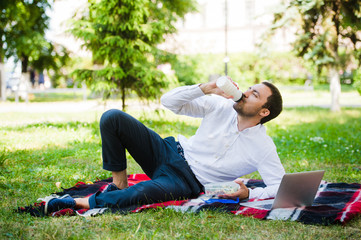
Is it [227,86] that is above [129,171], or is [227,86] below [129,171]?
above

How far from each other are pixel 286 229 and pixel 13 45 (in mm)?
15967

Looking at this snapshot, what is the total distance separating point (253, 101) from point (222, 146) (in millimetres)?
437

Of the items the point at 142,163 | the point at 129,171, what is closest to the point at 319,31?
the point at 129,171

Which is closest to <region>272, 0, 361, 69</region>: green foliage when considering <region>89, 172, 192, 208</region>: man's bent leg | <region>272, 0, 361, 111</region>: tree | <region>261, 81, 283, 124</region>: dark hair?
Result: <region>272, 0, 361, 111</region>: tree

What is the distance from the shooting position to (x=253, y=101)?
2.92m

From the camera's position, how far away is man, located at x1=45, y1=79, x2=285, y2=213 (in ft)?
9.08

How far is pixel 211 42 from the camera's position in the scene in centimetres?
2173

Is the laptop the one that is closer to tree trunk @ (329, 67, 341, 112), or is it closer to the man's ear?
the man's ear

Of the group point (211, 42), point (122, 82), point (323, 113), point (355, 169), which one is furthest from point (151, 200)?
point (211, 42)

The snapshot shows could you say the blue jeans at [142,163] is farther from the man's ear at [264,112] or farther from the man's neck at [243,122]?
the man's ear at [264,112]

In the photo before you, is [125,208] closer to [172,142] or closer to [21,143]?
[172,142]

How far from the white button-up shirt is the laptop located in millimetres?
140

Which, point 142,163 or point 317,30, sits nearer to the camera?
point 142,163

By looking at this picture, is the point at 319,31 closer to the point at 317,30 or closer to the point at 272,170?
the point at 317,30
